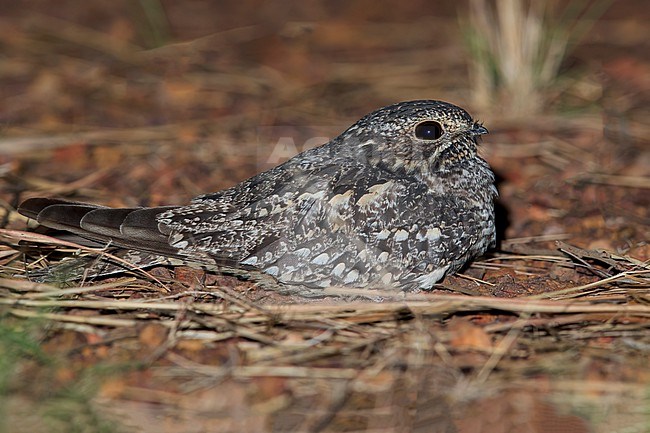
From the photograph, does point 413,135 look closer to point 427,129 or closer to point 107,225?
point 427,129

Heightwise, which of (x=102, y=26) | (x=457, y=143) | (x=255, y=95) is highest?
(x=102, y=26)

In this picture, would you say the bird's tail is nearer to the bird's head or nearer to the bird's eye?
the bird's head

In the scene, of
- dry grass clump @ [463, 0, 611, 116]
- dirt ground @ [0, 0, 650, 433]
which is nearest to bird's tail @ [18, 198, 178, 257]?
dirt ground @ [0, 0, 650, 433]

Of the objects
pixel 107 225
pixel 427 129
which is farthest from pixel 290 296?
pixel 427 129

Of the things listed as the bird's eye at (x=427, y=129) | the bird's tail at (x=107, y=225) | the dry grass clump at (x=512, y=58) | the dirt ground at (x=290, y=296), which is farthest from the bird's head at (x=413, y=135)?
the dry grass clump at (x=512, y=58)

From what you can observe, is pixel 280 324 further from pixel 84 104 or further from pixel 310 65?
pixel 310 65

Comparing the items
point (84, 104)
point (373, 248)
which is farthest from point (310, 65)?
point (373, 248)

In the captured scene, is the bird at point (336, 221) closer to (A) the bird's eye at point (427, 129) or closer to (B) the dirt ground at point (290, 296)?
(A) the bird's eye at point (427, 129)
